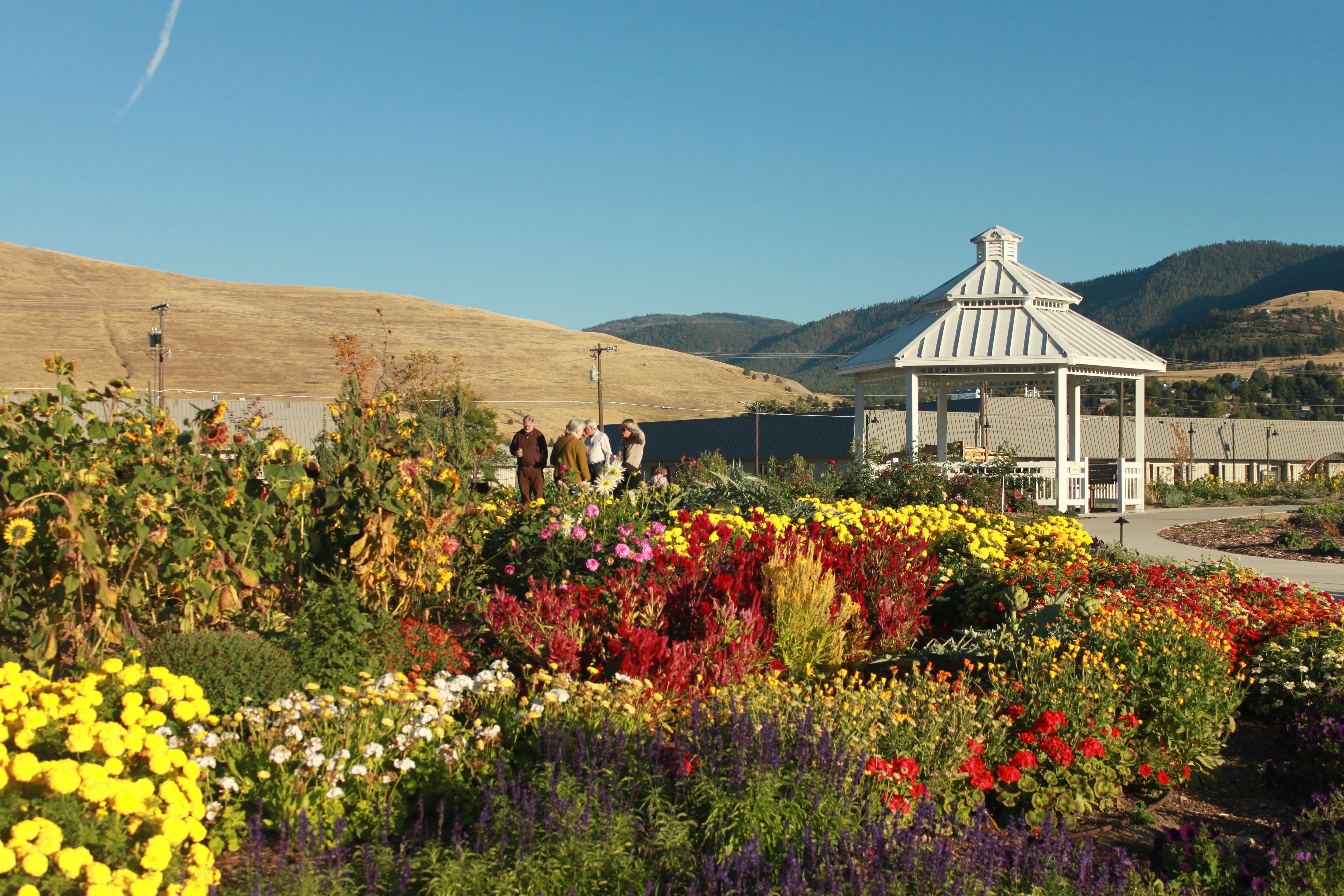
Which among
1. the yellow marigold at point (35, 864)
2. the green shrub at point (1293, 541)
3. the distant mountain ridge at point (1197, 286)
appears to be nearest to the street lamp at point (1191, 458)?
the green shrub at point (1293, 541)

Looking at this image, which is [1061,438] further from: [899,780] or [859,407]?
[899,780]

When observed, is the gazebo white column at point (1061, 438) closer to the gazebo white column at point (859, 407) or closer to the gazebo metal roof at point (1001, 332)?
the gazebo metal roof at point (1001, 332)

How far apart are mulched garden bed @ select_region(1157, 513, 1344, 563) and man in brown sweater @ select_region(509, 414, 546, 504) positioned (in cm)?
877

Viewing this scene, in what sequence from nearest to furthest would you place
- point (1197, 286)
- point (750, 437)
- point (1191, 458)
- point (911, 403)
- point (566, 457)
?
point (566, 457) → point (911, 403) → point (1191, 458) → point (750, 437) → point (1197, 286)

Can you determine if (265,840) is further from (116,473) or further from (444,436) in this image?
(444,436)

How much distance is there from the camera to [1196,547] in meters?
13.7

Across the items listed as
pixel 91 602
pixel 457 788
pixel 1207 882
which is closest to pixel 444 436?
pixel 91 602

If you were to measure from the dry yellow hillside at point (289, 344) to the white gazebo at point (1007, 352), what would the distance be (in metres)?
51.9

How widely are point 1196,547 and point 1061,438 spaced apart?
393 centimetres

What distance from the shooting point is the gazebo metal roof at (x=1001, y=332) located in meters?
17.0

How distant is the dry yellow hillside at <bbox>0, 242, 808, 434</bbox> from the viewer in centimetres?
7688

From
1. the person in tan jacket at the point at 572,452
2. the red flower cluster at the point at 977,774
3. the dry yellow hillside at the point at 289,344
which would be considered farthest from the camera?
the dry yellow hillside at the point at 289,344

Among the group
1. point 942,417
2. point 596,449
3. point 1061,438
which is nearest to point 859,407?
point 942,417

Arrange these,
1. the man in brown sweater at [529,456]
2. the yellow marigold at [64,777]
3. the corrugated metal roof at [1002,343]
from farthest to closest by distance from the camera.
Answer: the corrugated metal roof at [1002,343]
the man in brown sweater at [529,456]
the yellow marigold at [64,777]
